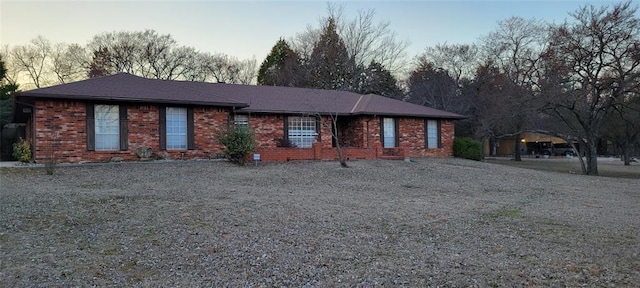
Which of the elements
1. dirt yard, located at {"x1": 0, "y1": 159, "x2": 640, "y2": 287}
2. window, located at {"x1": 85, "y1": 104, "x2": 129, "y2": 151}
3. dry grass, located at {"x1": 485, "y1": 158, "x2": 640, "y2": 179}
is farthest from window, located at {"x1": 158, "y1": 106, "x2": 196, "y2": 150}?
dry grass, located at {"x1": 485, "y1": 158, "x2": 640, "y2": 179}

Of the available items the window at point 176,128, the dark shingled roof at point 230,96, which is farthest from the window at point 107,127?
the window at point 176,128

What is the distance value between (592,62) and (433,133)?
8.45 m

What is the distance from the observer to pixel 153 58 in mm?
39000

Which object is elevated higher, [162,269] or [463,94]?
[463,94]

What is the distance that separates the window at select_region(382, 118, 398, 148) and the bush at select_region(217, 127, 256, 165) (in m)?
8.66

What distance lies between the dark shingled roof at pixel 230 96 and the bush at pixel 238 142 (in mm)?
2415

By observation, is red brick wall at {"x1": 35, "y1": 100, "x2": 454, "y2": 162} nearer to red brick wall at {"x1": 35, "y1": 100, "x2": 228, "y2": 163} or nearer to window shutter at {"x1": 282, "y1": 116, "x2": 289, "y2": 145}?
red brick wall at {"x1": 35, "y1": 100, "x2": 228, "y2": 163}

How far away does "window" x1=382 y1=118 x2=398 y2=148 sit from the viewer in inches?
906

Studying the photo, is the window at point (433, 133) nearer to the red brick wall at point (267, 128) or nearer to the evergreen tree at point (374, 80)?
the red brick wall at point (267, 128)

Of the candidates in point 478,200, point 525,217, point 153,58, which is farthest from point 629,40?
point 153,58

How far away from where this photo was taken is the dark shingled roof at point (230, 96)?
650 inches

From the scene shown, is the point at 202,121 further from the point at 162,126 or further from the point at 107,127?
the point at 107,127

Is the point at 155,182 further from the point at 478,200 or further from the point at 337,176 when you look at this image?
the point at 478,200

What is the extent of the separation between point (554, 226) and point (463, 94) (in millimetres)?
34934
